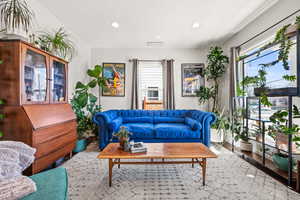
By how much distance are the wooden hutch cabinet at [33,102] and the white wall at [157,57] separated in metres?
2.17

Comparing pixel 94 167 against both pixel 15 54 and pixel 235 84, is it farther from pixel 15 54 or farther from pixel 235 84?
pixel 235 84

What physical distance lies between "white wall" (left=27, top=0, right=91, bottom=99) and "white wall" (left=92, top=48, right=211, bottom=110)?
0.37 metres

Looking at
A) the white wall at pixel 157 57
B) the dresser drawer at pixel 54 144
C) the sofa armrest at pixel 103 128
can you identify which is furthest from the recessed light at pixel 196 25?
the dresser drawer at pixel 54 144

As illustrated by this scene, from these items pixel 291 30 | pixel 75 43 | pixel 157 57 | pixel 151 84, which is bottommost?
A: pixel 151 84

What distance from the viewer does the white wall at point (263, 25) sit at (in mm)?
2262

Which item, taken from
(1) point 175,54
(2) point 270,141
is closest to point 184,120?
(2) point 270,141

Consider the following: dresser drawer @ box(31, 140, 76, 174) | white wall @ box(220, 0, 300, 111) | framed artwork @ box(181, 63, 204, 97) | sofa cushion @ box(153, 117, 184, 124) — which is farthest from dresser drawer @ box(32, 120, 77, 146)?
white wall @ box(220, 0, 300, 111)

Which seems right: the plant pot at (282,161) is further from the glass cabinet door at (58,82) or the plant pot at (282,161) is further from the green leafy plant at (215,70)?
the glass cabinet door at (58,82)

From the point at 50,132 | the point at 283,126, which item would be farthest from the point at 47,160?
the point at 283,126

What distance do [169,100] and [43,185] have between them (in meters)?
3.64

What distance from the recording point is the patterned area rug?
1.67m

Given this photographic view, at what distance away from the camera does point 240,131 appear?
310 cm

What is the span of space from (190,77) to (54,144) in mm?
3762

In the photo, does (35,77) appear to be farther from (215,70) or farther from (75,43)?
(215,70)
